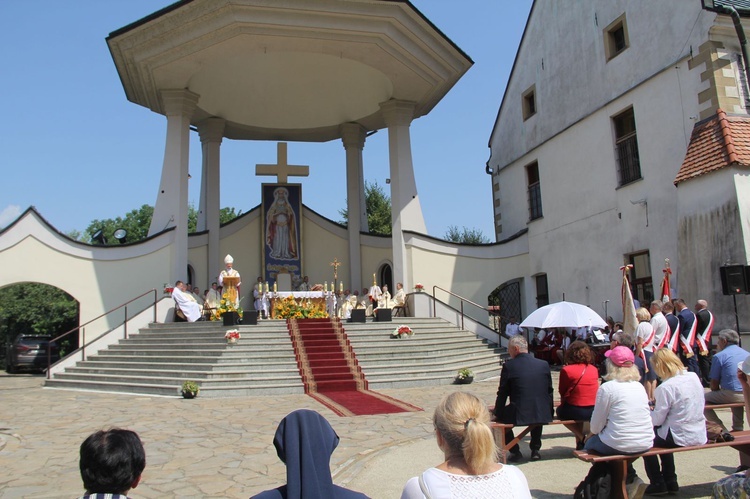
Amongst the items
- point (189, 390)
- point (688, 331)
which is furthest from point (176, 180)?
point (688, 331)

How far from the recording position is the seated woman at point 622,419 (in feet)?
16.3

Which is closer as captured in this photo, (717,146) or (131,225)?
(717,146)

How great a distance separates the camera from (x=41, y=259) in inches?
728

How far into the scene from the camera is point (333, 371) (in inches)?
571

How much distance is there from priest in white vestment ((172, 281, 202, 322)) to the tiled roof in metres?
13.6

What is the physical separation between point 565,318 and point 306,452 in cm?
933

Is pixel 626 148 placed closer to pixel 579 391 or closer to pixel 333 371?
pixel 333 371

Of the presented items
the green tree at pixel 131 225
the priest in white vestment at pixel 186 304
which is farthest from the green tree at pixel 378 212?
the priest in white vestment at pixel 186 304

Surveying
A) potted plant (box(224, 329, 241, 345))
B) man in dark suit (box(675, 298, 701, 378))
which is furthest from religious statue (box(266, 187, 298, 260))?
man in dark suit (box(675, 298, 701, 378))

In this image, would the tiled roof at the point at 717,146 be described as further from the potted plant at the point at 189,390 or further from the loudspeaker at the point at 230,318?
the potted plant at the point at 189,390

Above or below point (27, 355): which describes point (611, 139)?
above

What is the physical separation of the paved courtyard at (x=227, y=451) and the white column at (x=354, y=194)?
1308cm

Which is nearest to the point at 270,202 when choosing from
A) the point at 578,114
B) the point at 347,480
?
the point at 578,114

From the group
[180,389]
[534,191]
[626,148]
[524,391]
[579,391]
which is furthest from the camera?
[534,191]
